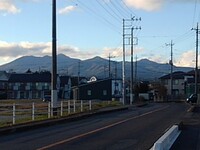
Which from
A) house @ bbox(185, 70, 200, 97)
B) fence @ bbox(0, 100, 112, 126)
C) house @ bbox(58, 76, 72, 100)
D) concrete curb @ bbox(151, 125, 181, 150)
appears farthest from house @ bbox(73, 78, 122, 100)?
concrete curb @ bbox(151, 125, 181, 150)

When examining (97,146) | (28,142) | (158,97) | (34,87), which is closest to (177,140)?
(97,146)

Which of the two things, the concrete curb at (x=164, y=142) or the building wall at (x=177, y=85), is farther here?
the building wall at (x=177, y=85)

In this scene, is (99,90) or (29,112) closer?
(29,112)

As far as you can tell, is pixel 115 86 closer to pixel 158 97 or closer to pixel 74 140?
pixel 158 97

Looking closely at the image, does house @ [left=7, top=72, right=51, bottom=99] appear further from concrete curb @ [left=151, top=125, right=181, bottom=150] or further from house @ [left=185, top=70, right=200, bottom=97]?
concrete curb @ [left=151, top=125, right=181, bottom=150]

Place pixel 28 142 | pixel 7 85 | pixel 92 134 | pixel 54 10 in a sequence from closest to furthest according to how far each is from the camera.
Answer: pixel 28 142 < pixel 92 134 < pixel 54 10 < pixel 7 85

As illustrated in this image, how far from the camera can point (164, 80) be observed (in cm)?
14050

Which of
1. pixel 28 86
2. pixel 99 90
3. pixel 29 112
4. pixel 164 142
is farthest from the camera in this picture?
pixel 28 86

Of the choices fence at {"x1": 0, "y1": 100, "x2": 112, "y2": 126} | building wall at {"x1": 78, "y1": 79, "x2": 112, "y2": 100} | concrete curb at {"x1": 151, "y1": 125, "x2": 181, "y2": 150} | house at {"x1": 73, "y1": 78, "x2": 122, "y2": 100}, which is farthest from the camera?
building wall at {"x1": 78, "y1": 79, "x2": 112, "y2": 100}

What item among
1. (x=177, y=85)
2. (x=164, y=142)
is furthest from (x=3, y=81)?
(x=164, y=142)

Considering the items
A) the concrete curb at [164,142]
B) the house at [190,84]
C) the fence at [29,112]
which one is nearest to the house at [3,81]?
the house at [190,84]

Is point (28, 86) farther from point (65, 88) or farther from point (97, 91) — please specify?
point (97, 91)

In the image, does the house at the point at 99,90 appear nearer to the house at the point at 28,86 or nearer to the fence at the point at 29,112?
the house at the point at 28,86

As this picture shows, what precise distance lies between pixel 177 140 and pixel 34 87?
12298cm
